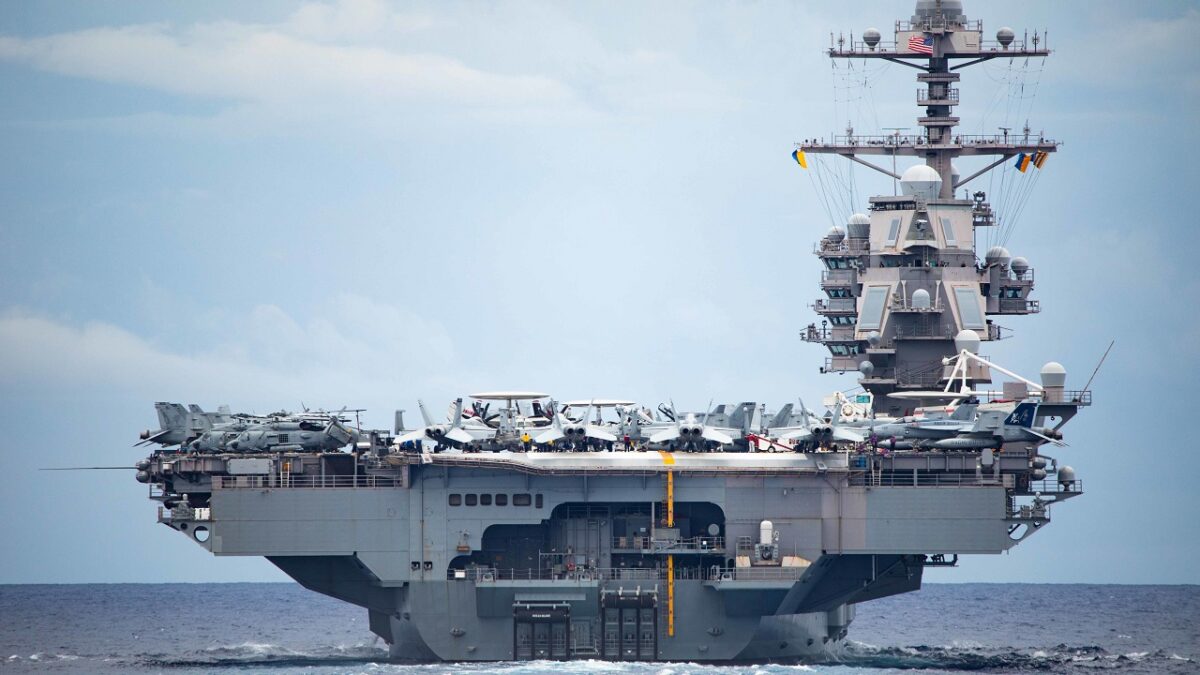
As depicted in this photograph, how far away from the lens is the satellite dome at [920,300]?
55.5m

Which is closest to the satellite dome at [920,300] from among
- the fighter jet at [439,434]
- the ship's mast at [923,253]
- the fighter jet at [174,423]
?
the ship's mast at [923,253]

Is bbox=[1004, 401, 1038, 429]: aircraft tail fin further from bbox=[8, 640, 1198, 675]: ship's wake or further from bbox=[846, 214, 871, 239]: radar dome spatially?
bbox=[846, 214, 871, 239]: radar dome

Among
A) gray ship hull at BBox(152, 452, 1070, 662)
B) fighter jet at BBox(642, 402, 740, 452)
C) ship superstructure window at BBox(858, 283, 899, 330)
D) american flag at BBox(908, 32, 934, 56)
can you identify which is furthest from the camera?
american flag at BBox(908, 32, 934, 56)

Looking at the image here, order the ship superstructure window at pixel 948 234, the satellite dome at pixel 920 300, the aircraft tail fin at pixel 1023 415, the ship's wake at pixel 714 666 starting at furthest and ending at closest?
the ship superstructure window at pixel 948 234, the satellite dome at pixel 920 300, the aircraft tail fin at pixel 1023 415, the ship's wake at pixel 714 666

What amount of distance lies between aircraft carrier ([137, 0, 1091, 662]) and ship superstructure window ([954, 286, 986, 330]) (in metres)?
4.38

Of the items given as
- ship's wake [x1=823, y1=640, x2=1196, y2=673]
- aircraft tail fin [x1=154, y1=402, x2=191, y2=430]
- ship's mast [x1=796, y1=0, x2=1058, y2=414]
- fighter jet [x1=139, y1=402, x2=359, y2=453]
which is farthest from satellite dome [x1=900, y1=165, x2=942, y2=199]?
aircraft tail fin [x1=154, y1=402, x2=191, y2=430]

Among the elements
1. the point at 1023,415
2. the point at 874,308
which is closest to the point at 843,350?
the point at 874,308

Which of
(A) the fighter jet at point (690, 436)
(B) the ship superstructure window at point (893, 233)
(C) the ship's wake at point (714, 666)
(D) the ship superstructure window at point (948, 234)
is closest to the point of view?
(C) the ship's wake at point (714, 666)

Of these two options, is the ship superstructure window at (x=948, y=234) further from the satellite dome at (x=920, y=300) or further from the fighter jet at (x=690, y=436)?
the fighter jet at (x=690, y=436)

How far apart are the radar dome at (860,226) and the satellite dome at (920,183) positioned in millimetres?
1798

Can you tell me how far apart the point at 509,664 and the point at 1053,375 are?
16851mm

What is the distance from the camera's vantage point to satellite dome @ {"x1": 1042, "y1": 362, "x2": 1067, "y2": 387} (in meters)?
52.0

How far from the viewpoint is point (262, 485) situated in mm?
47344

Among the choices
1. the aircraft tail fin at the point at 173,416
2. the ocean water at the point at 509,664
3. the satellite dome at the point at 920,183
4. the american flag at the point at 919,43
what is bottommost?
the ocean water at the point at 509,664
